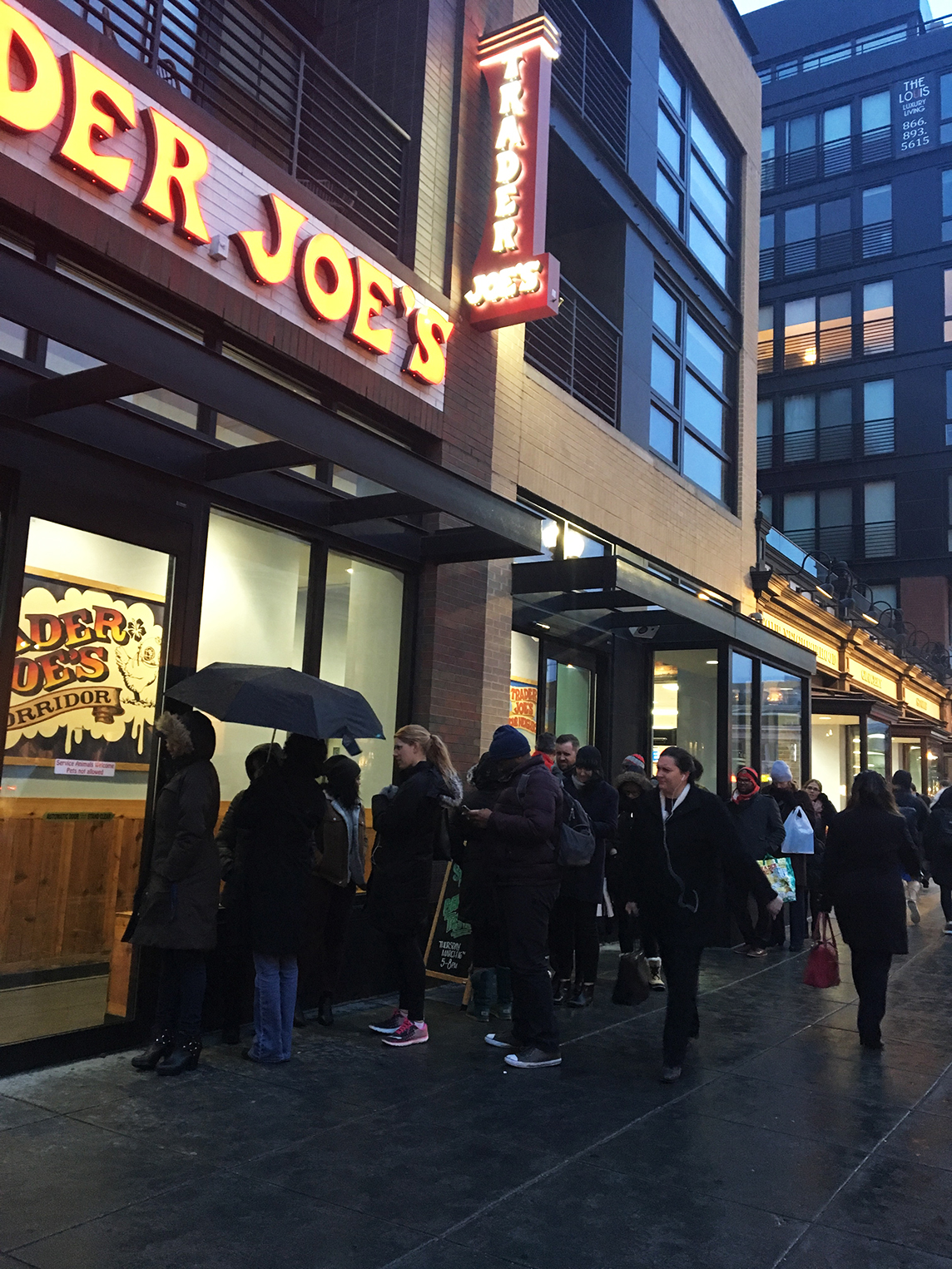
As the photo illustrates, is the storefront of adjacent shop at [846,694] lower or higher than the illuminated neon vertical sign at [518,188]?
lower

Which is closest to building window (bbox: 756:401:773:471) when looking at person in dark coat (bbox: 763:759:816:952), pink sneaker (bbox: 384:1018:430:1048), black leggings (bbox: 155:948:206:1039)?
person in dark coat (bbox: 763:759:816:952)

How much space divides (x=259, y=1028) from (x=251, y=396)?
352 cm

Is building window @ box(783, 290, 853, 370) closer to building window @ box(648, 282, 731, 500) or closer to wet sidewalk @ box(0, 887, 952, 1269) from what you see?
building window @ box(648, 282, 731, 500)

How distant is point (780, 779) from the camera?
1098cm

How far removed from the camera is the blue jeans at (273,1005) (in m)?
5.71

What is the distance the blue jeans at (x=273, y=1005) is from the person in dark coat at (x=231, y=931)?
0.40 m

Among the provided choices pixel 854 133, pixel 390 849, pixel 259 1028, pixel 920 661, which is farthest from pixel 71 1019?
pixel 854 133

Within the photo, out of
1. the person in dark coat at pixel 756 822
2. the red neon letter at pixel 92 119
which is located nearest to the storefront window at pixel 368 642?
the red neon letter at pixel 92 119

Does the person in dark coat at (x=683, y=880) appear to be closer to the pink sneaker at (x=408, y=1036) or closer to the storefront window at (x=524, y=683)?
the pink sneaker at (x=408, y=1036)

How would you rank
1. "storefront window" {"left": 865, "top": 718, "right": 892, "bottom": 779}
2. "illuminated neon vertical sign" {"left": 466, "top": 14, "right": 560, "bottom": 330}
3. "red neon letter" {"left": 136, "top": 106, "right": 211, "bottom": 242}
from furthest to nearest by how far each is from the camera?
"storefront window" {"left": 865, "top": 718, "right": 892, "bottom": 779} < "illuminated neon vertical sign" {"left": 466, "top": 14, "right": 560, "bottom": 330} < "red neon letter" {"left": 136, "top": 106, "right": 211, "bottom": 242}

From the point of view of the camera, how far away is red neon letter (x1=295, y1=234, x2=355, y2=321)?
7145 millimetres

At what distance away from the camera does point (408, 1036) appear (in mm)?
6305

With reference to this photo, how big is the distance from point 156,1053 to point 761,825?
6399mm

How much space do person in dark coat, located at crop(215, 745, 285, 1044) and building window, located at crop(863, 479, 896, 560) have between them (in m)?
32.9
